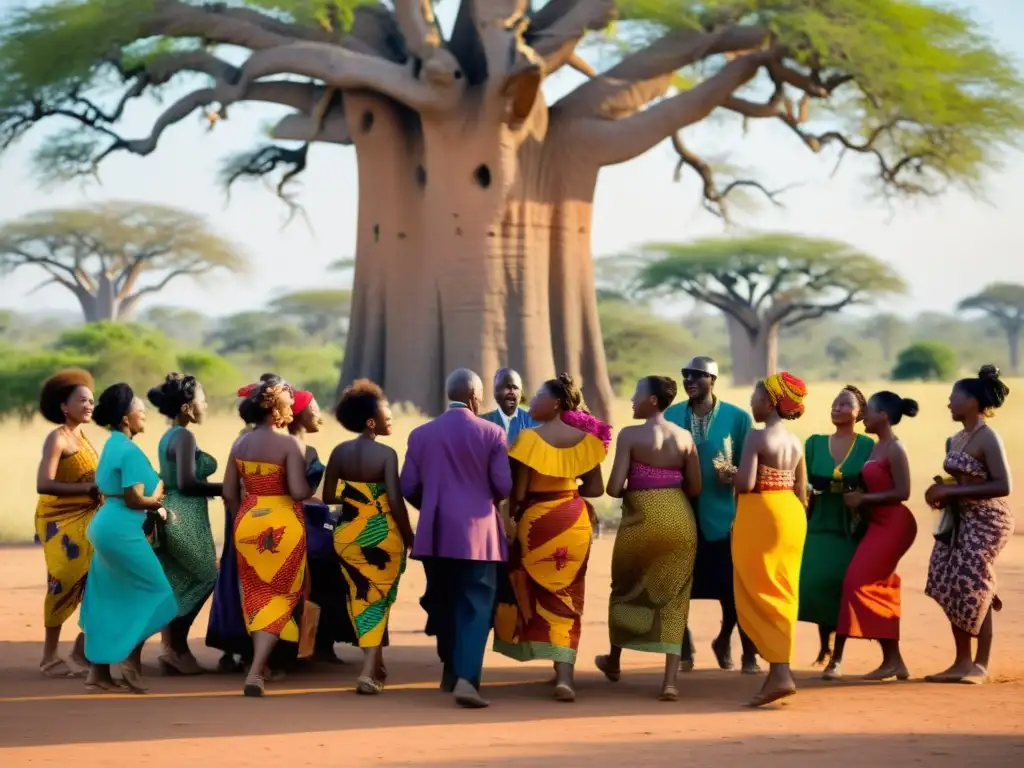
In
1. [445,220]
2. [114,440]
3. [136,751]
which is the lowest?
[136,751]

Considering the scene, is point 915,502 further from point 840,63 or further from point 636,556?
point 636,556

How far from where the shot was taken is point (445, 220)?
19141 millimetres

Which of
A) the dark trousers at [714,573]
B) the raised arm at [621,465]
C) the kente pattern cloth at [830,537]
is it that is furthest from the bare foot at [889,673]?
the raised arm at [621,465]

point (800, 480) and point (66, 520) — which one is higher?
point (800, 480)

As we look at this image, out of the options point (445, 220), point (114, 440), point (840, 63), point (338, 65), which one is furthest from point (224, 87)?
point (114, 440)

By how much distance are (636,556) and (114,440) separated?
245 cm

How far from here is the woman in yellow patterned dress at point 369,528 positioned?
7613 mm

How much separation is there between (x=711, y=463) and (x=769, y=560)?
33.8 inches

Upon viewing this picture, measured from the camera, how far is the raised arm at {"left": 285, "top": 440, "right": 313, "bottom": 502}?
758 centimetres

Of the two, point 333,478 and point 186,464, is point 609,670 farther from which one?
point 186,464

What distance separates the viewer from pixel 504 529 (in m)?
7.74

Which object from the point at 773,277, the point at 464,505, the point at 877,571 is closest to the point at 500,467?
the point at 464,505

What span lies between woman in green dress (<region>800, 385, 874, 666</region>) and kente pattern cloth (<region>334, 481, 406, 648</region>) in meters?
2.10

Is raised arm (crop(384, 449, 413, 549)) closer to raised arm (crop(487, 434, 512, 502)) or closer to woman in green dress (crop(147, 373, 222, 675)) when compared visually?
raised arm (crop(487, 434, 512, 502))
